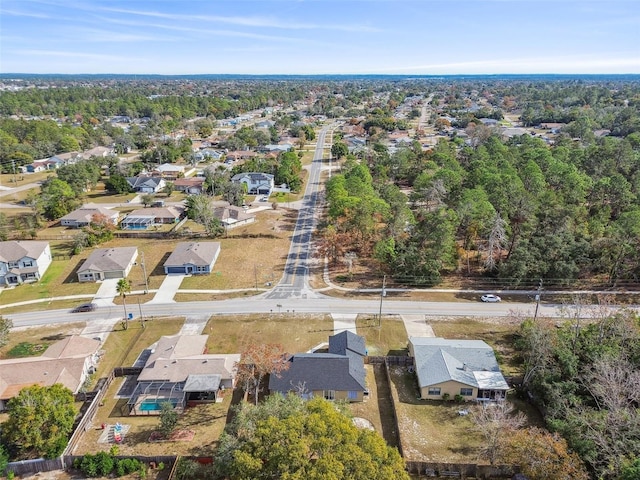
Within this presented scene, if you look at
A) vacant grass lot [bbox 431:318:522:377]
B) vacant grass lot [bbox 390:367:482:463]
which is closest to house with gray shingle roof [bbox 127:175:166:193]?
vacant grass lot [bbox 431:318:522:377]

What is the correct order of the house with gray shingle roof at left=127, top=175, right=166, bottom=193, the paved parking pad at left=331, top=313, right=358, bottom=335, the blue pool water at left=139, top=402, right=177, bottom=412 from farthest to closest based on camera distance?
the house with gray shingle roof at left=127, top=175, right=166, bottom=193 → the paved parking pad at left=331, top=313, right=358, bottom=335 → the blue pool water at left=139, top=402, right=177, bottom=412

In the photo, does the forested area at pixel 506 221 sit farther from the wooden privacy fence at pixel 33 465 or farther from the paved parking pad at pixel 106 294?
the wooden privacy fence at pixel 33 465

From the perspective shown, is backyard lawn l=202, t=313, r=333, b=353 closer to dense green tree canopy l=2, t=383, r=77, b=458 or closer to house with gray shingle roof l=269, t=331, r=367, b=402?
house with gray shingle roof l=269, t=331, r=367, b=402

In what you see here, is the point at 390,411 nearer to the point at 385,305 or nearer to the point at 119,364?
the point at 385,305

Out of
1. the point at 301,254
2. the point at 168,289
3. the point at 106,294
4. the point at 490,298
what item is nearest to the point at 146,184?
the point at 106,294

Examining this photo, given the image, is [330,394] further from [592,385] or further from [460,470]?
[592,385]

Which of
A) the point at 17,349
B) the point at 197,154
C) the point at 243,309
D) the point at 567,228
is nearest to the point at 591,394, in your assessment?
the point at 567,228

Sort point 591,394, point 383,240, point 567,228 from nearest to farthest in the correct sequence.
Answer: point 591,394 → point 567,228 → point 383,240
